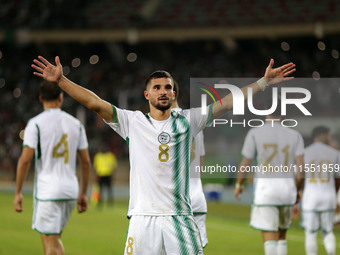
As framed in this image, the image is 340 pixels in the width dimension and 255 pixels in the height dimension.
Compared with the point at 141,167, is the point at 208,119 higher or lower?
higher

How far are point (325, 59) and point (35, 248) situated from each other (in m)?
28.2

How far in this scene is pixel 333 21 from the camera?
34.7m

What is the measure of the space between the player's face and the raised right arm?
0.36m

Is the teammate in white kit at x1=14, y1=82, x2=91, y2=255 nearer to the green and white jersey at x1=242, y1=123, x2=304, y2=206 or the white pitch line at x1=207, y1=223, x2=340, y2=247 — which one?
the green and white jersey at x1=242, y1=123, x2=304, y2=206

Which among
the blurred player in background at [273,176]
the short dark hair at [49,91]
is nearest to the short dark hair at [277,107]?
the blurred player in background at [273,176]

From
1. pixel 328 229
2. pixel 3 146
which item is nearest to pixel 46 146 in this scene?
pixel 328 229

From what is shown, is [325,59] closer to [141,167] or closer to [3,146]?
[3,146]

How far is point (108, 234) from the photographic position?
45.4ft

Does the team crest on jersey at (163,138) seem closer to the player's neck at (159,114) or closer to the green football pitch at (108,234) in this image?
the player's neck at (159,114)

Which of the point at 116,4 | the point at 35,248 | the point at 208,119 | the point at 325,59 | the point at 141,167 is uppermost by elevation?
the point at 116,4

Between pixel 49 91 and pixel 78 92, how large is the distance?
237 cm

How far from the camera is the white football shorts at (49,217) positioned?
739cm

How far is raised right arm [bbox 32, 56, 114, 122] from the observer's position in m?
5.25

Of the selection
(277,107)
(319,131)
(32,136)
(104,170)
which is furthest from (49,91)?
(104,170)
